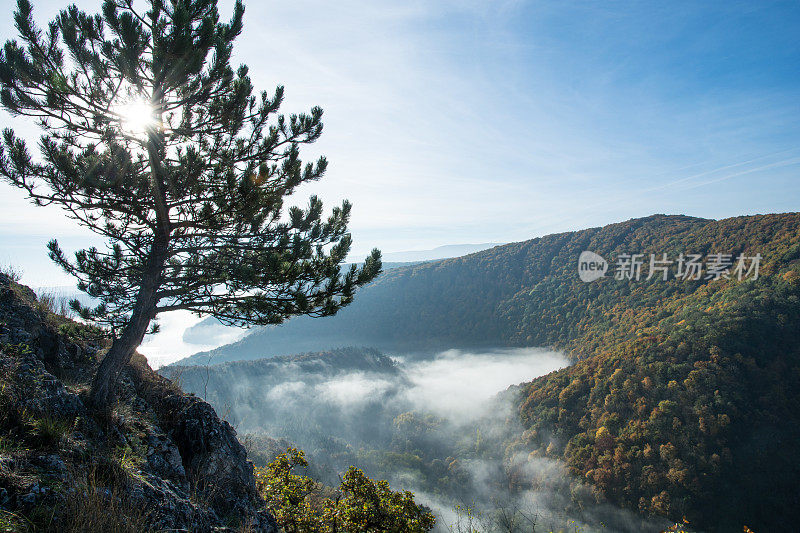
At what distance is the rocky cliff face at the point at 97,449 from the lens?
313 cm

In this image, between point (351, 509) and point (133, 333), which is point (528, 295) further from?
point (133, 333)

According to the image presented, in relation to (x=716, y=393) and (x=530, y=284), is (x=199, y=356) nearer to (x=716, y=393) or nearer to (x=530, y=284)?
(x=530, y=284)

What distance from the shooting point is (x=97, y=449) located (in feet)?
15.0

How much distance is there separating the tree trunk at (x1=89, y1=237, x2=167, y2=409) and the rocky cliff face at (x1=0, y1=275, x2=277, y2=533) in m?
0.27

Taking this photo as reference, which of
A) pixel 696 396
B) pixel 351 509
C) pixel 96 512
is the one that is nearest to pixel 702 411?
pixel 696 396

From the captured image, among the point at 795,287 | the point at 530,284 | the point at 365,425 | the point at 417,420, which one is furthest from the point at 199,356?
the point at 795,287

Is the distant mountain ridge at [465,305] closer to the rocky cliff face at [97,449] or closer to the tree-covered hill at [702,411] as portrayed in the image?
the tree-covered hill at [702,411]

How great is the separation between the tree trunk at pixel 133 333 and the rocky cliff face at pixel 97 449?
27 centimetres

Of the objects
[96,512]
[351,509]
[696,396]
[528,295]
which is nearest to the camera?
[96,512]

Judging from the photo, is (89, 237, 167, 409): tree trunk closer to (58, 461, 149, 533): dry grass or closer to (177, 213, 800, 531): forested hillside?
(58, 461, 149, 533): dry grass

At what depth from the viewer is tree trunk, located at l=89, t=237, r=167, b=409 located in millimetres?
5816

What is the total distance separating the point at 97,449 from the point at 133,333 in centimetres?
208

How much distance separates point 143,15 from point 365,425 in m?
127

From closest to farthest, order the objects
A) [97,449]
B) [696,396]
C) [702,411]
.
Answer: [97,449], [702,411], [696,396]
